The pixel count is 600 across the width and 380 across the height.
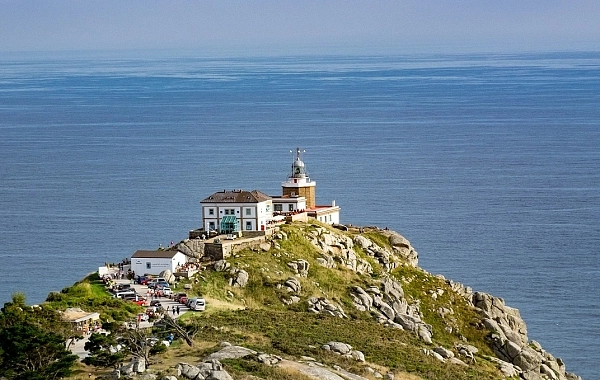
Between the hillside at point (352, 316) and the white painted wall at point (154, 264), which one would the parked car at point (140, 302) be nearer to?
the hillside at point (352, 316)

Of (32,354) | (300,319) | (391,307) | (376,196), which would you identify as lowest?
(376,196)

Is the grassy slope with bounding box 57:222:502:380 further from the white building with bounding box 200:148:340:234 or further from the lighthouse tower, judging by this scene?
the lighthouse tower

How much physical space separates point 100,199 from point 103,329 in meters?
71.1

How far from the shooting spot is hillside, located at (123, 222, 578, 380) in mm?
47125

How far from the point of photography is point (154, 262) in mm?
60375

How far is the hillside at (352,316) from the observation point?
1855 inches

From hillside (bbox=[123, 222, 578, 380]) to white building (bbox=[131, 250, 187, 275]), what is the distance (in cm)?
152

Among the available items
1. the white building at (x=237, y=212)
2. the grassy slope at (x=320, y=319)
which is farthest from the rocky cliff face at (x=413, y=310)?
the white building at (x=237, y=212)

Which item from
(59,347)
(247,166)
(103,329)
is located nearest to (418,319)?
(103,329)

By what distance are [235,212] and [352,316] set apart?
446 inches

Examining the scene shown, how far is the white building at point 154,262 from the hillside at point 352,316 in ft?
5.00

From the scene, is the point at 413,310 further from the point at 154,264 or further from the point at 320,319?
the point at 154,264

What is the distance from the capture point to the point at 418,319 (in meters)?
61.8

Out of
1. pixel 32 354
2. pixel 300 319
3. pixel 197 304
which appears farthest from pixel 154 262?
pixel 32 354
